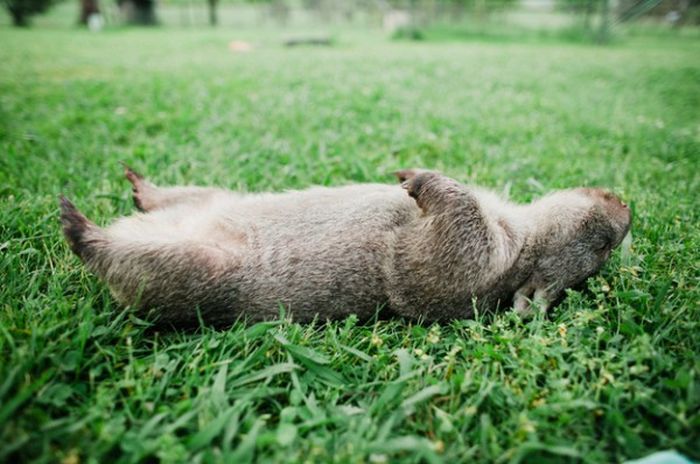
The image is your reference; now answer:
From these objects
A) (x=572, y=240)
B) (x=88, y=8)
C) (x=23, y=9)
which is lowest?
(x=572, y=240)

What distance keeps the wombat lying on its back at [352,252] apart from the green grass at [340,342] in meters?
0.14

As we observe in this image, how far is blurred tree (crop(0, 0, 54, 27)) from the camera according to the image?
22.3m

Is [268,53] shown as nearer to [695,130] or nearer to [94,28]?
[695,130]

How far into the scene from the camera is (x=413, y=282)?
8.54 ft

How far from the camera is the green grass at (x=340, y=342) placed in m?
1.83

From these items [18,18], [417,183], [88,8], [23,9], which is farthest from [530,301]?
[23,9]

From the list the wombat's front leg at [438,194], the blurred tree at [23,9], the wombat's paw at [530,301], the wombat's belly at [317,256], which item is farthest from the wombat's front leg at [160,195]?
the blurred tree at [23,9]

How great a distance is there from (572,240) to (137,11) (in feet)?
94.4

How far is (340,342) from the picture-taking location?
2430 millimetres

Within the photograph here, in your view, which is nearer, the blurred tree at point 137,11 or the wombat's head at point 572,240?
the wombat's head at point 572,240

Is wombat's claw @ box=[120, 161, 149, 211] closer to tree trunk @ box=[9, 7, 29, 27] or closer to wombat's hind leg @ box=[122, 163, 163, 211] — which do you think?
wombat's hind leg @ box=[122, 163, 163, 211]

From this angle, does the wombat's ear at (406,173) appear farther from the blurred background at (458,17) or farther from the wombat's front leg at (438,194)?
the blurred background at (458,17)

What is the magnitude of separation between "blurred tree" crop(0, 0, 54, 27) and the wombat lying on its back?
27054 millimetres

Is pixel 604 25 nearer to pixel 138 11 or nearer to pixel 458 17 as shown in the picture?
pixel 458 17
